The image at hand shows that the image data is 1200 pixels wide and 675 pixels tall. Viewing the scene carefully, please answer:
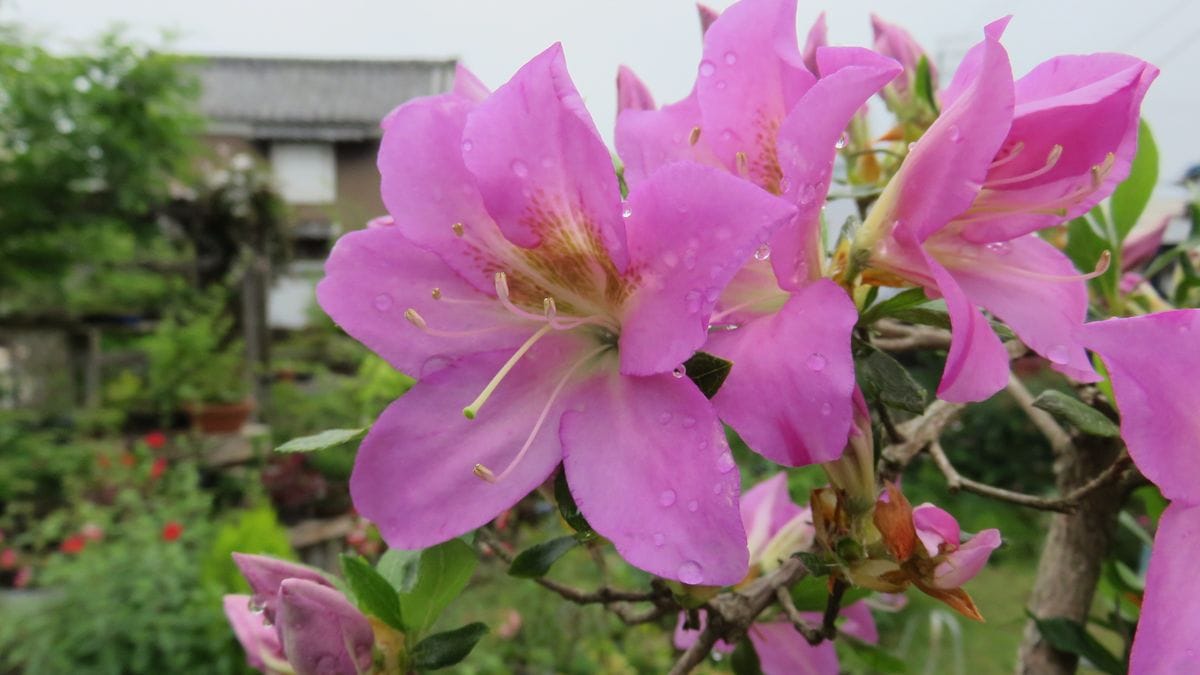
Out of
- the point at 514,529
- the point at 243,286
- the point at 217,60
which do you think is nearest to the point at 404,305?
the point at 514,529

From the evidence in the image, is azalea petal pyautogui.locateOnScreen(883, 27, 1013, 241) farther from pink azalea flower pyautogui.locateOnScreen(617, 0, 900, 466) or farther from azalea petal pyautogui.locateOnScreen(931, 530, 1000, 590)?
azalea petal pyautogui.locateOnScreen(931, 530, 1000, 590)

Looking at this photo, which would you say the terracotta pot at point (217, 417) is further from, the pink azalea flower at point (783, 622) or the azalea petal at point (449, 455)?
the azalea petal at point (449, 455)

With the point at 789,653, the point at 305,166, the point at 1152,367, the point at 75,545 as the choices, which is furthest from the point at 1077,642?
the point at 305,166

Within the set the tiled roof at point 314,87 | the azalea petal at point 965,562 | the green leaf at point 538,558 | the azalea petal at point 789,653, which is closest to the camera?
the azalea petal at point 965,562

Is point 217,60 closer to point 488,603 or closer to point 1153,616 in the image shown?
point 488,603

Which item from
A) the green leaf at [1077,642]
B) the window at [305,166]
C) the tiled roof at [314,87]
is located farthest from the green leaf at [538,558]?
the tiled roof at [314,87]

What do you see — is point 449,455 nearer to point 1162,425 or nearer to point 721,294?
point 721,294
